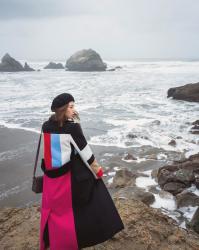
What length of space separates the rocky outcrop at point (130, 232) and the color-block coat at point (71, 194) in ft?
2.96

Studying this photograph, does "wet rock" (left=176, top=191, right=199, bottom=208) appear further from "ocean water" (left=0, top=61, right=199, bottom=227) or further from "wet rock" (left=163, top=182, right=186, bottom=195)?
"wet rock" (left=163, top=182, right=186, bottom=195)

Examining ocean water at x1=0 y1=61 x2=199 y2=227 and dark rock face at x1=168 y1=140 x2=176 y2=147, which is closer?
ocean water at x1=0 y1=61 x2=199 y2=227

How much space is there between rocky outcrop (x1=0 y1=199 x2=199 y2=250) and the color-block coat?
902mm

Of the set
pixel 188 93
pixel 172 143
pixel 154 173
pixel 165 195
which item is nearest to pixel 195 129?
pixel 172 143

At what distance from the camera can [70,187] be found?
2.97 m

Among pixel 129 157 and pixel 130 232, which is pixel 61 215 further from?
pixel 129 157

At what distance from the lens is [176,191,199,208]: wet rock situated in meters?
6.79

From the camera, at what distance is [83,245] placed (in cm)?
306

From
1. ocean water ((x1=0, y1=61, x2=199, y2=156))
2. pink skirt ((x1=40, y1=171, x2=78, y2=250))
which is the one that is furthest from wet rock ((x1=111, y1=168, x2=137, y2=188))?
pink skirt ((x1=40, y1=171, x2=78, y2=250))

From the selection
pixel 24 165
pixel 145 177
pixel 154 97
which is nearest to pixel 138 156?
pixel 145 177

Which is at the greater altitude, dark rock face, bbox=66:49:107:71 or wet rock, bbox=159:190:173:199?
dark rock face, bbox=66:49:107:71

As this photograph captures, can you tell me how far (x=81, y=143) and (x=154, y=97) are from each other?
21.3 meters

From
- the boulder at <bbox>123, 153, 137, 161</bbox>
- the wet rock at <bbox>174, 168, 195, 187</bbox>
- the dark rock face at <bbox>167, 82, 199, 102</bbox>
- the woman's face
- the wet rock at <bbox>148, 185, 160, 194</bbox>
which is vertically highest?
the woman's face

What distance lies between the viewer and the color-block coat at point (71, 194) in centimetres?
294
